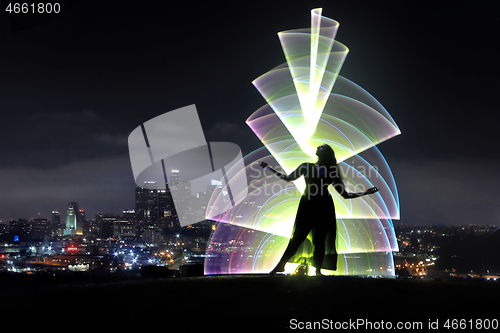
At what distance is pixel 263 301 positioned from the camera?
5926 mm

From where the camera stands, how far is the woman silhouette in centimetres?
896

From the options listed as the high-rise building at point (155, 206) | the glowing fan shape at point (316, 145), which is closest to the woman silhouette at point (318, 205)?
the glowing fan shape at point (316, 145)

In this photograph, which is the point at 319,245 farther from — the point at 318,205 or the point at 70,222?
the point at 70,222

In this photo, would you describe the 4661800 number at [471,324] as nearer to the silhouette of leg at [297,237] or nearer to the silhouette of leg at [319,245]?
the silhouette of leg at [319,245]

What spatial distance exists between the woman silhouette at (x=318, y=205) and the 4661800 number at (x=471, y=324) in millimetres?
4276

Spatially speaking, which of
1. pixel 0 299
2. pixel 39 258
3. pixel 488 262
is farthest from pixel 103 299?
pixel 39 258

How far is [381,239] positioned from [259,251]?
277 inches

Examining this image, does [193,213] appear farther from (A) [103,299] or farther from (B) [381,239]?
(A) [103,299]

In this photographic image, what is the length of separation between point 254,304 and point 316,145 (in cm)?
1160

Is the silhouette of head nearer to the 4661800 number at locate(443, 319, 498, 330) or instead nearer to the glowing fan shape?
the glowing fan shape

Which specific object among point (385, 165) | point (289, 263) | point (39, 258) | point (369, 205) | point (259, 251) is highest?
point (385, 165)

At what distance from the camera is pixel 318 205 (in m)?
8.99

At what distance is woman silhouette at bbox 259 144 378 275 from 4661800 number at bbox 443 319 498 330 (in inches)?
168

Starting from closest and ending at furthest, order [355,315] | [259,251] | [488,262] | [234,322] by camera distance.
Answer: [234,322]
[355,315]
[259,251]
[488,262]
